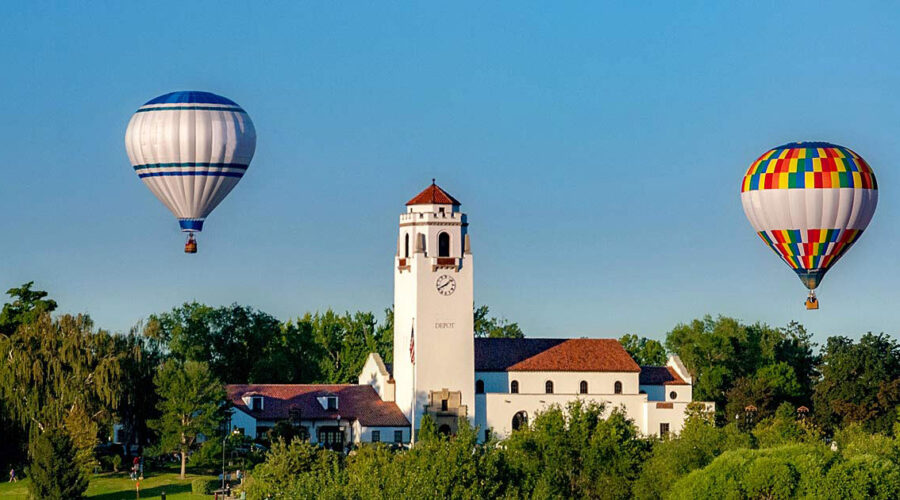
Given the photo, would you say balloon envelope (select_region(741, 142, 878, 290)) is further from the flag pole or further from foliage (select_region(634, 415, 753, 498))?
the flag pole

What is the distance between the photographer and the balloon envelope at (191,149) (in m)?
60.9

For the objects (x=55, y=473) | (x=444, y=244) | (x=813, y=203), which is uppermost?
(x=444, y=244)

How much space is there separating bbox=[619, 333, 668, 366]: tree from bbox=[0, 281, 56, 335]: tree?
3696 cm

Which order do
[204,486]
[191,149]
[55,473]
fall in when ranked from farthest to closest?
[204,486] → [55,473] → [191,149]

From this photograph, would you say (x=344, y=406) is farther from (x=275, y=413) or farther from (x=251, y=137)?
(x=251, y=137)

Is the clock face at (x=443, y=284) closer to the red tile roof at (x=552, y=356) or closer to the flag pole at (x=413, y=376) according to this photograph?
the flag pole at (x=413, y=376)

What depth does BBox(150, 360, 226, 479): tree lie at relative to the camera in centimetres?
7544

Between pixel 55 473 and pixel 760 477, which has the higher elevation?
pixel 55 473

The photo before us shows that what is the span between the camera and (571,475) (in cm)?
6575

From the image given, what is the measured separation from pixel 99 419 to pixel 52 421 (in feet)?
6.38

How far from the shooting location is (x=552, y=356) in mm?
86250

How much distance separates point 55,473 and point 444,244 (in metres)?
24.8

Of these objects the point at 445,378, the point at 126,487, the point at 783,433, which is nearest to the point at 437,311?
the point at 445,378

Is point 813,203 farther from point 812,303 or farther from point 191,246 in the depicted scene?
point 191,246
